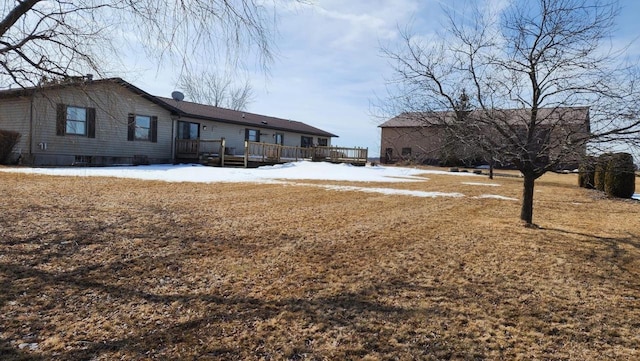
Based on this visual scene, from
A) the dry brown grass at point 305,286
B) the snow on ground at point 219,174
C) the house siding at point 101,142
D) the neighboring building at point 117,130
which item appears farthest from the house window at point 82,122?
the dry brown grass at point 305,286

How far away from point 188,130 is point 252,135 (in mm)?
4929

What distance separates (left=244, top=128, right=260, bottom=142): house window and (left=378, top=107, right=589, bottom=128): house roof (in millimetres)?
19224

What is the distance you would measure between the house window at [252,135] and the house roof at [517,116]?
19224 mm

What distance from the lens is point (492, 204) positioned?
912cm

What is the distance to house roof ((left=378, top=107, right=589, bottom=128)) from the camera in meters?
5.28

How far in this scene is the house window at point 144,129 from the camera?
17891 millimetres

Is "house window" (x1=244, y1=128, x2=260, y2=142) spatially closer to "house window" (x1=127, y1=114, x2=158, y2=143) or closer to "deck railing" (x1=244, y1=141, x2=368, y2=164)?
"deck railing" (x1=244, y1=141, x2=368, y2=164)

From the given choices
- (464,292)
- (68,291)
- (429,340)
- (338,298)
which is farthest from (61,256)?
(464,292)

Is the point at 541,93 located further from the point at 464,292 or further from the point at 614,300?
the point at 464,292

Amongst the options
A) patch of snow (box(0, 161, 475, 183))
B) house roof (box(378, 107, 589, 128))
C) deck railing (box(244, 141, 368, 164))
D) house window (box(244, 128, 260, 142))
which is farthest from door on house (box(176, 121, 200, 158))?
house roof (box(378, 107, 589, 128))

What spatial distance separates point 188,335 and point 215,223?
11.0 feet

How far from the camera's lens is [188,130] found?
841 inches

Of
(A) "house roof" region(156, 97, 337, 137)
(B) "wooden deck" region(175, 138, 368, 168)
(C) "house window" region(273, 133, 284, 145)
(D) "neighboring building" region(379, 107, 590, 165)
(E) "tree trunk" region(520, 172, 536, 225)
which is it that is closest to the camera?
(D) "neighboring building" region(379, 107, 590, 165)

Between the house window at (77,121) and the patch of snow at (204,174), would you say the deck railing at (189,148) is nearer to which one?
the patch of snow at (204,174)
